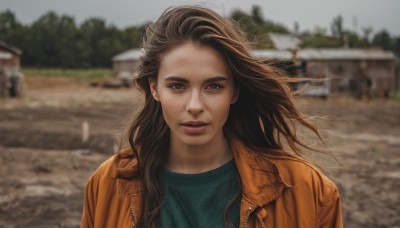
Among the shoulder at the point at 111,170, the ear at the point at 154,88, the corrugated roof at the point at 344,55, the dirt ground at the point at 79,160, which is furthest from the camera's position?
the corrugated roof at the point at 344,55

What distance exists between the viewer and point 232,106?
2381 mm

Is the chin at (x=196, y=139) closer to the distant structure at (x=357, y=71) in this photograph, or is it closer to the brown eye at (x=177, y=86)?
the brown eye at (x=177, y=86)

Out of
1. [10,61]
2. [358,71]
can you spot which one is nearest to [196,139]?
[10,61]

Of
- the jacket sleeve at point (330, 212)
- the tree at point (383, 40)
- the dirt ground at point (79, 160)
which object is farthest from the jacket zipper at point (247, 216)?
the tree at point (383, 40)

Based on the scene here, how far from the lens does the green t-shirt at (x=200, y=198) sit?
1.98 metres

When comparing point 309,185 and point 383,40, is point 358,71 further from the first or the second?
point 383,40

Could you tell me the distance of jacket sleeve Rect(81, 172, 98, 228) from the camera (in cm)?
214

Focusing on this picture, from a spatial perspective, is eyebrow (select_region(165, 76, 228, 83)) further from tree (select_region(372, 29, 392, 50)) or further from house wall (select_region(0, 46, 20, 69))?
tree (select_region(372, 29, 392, 50))

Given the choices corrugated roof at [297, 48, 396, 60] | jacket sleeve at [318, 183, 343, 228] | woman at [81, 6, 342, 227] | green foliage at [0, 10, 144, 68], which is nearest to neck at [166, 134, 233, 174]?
woman at [81, 6, 342, 227]

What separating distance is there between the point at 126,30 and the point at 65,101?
4416cm

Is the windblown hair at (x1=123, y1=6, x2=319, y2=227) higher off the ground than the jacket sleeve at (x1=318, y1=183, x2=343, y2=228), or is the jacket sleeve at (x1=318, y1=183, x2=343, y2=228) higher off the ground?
the windblown hair at (x1=123, y1=6, x2=319, y2=227)

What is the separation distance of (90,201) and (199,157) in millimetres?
512

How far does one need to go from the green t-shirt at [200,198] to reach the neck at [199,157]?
59 mm

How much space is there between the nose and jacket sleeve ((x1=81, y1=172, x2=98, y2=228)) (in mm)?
544
